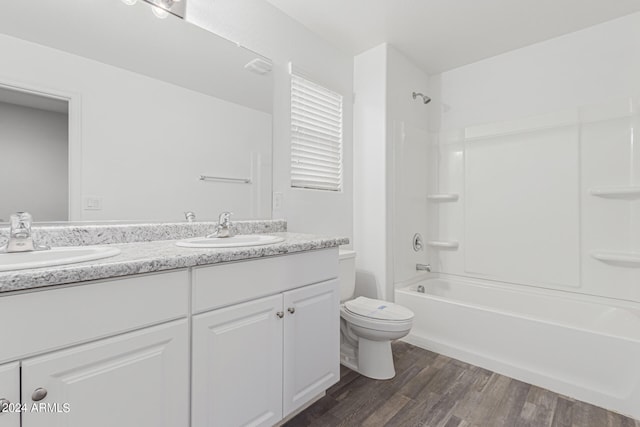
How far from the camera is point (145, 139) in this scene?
144 centimetres

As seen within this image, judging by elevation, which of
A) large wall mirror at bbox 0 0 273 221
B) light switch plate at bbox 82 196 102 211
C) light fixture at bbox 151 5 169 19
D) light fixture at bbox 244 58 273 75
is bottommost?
light switch plate at bbox 82 196 102 211

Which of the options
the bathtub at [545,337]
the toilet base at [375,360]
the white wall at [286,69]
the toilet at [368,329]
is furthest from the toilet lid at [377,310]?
the white wall at [286,69]

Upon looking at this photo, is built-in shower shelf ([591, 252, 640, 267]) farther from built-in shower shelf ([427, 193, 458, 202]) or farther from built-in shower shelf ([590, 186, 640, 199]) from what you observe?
built-in shower shelf ([427, 193, 458, 202])

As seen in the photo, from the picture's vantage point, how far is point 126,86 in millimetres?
1384

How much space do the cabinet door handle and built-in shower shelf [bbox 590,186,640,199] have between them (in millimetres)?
2997

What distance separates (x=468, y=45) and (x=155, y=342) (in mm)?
2868

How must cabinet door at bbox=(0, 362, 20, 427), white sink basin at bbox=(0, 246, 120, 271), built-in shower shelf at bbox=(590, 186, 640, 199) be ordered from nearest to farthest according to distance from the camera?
1. cabinet door at bbox=(0, 362, 20, 427)
2. white sink basin at bbox=(0, 246, 120, 271)
3. built-in shower shelf at bbox=(590, 186, 640, 199)

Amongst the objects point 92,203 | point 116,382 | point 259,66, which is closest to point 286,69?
point 259,66

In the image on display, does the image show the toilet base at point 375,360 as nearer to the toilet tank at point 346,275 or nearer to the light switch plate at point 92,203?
the toilet tank at point 346,275

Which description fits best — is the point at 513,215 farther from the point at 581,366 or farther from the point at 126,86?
the point at 126,86

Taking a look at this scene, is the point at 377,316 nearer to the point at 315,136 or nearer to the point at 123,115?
the point at 315,136

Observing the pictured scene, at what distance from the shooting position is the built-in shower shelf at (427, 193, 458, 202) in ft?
9.09

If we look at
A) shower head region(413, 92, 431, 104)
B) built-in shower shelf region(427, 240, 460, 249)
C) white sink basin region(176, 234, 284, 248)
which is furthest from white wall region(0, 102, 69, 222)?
built-in shower shelf region(427, 240, 460, 249)

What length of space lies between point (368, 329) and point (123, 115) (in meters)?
1.70
